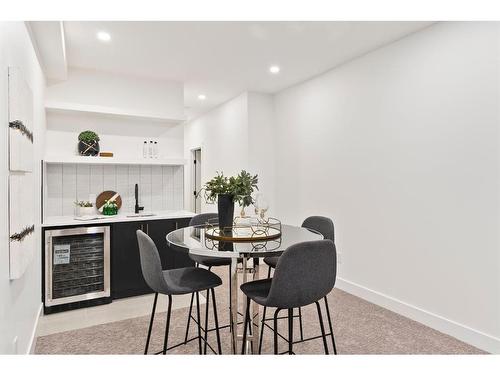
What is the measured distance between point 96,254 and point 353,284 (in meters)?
2.83

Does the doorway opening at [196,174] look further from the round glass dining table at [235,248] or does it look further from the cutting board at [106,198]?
the round glass dining table at [235,248]

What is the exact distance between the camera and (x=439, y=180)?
9.41 feet

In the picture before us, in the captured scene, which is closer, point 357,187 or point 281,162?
point 357,187

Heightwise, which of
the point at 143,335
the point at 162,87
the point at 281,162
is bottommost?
the point at 143,335

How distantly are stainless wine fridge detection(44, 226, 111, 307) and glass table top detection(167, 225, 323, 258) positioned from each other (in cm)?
154

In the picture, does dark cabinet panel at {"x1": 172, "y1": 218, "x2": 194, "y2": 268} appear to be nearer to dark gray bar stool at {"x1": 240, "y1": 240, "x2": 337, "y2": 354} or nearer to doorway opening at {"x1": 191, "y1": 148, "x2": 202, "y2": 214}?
dark gray bar stool at {"x1": 240, "y1": 240, "x2": 337, "y2": 354}

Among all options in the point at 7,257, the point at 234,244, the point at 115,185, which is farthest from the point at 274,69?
the point at 7,257

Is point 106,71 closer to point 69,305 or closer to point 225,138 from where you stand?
point 225,138

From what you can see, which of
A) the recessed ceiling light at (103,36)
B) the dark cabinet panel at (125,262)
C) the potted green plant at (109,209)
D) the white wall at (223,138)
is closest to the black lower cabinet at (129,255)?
the dark cabinet panel at (125,262)

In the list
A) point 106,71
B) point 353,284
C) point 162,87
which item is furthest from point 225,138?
point 353,284

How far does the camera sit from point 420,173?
9.94 feet
